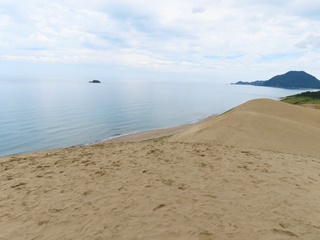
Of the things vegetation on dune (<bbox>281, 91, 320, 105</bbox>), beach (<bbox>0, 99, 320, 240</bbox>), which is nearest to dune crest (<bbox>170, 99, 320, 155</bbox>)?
beach (<bbox>0, 99, 320, 240</bbox>)

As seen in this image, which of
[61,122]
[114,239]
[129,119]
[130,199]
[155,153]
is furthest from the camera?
[129,119]

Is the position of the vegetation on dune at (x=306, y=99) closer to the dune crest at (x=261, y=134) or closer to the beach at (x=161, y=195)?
the dune crest at (x=261, y=134)

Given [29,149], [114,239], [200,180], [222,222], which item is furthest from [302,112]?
[29,149]

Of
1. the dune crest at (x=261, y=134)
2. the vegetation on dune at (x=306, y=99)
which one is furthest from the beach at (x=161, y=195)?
the vegetation on dune at (x=306, y=99)

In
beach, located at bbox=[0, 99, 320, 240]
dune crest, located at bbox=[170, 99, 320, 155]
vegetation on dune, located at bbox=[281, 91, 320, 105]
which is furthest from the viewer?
vegetation on dune, located at bbox=[281, 91, 320, 105]

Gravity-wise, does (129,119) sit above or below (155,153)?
below

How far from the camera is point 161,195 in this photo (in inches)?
277

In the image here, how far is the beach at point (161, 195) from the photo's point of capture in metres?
5.45

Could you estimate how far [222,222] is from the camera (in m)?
5.65

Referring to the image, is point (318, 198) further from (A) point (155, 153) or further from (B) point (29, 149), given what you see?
(B) point (29, 149)

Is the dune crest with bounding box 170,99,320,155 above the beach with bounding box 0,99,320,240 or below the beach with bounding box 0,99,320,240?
below

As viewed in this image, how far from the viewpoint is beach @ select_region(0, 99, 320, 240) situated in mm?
5449

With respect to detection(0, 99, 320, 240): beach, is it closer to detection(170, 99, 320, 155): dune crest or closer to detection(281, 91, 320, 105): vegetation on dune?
detection(170, 99, 320, 155): dune crest

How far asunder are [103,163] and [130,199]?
13.6 feet
